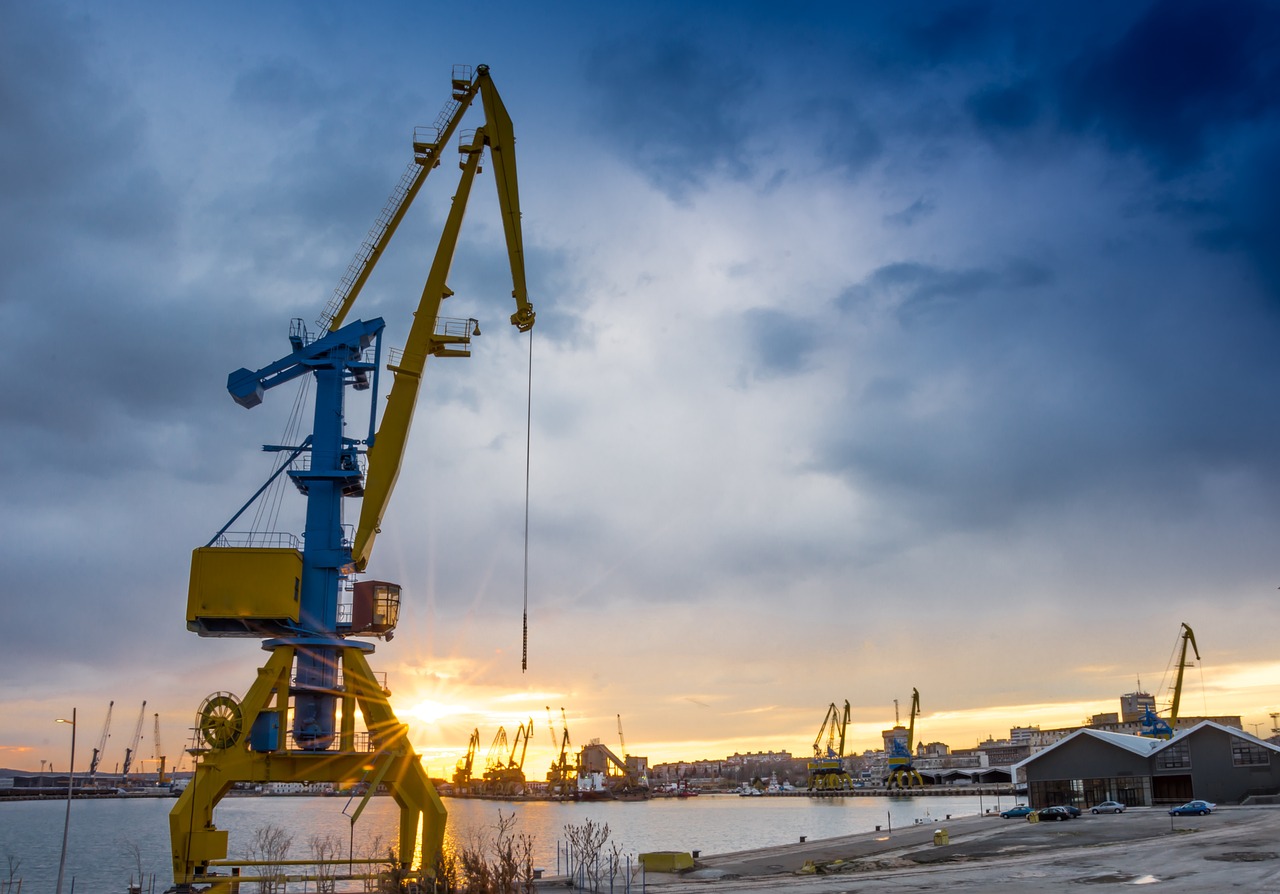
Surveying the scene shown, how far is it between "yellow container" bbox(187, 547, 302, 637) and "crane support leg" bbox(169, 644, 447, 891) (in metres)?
1.68

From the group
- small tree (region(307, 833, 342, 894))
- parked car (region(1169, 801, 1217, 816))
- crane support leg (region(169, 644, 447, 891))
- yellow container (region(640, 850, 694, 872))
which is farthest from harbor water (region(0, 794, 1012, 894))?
parked car (region(1169, 801, 1217, 816))

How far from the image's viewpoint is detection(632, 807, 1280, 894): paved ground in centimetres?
3278

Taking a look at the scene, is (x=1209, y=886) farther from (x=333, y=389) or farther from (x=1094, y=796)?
(x=1094, y=796)

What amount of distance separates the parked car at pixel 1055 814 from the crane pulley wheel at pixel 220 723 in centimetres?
5575

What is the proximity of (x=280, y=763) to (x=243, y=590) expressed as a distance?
668 cm

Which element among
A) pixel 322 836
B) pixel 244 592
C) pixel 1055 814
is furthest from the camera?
pixel 322 836

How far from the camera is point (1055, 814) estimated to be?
213 ft

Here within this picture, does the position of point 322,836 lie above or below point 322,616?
below

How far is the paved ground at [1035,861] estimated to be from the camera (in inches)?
1291

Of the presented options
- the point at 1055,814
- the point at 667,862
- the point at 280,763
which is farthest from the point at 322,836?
the point at 280,763

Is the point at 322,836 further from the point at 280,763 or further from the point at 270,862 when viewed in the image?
the point at 270,862

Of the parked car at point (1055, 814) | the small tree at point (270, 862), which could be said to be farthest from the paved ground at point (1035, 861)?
the small tree at point (270, 862)

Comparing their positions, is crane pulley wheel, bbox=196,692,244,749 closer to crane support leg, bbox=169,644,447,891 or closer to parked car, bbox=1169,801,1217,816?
crane support leg, bbox=169,644,447,891

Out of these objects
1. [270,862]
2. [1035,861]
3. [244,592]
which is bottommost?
[1035,861]
